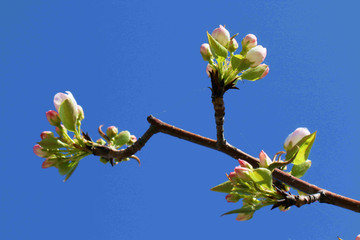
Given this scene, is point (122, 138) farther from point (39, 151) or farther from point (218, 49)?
point (218, 49)

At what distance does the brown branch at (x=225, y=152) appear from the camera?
0.95 meters

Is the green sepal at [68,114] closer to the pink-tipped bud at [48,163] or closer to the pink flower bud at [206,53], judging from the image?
the pink-tipped bud at [48,163]

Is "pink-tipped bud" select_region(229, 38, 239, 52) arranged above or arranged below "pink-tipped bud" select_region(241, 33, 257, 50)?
below

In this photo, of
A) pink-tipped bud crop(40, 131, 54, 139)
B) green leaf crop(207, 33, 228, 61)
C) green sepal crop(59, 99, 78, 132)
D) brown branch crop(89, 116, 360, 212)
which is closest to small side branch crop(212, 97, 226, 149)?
brown branch crop(89, 116, 360, 212)

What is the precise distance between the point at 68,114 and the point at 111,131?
0.90 feet

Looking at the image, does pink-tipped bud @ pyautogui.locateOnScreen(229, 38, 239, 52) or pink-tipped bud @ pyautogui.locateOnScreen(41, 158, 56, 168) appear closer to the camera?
pink-tipped bud @ pyautogui.locateOnScreen(229, 38, 239, 52)

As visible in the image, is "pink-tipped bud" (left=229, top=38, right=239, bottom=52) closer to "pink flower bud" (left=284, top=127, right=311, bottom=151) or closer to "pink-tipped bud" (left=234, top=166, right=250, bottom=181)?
"pink flower bud" (left=284, top=127, right=311, bottom=151)

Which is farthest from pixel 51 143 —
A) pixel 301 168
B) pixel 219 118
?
pixel 301 168

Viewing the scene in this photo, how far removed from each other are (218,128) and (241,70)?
0.61 feet

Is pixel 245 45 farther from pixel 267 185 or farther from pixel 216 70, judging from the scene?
pixel 267 185

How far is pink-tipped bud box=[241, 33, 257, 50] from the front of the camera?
126 centimetres

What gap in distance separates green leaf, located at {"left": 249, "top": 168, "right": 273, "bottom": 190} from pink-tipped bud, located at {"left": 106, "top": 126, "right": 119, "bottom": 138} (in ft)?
2.37

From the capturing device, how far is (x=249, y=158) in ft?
3.70

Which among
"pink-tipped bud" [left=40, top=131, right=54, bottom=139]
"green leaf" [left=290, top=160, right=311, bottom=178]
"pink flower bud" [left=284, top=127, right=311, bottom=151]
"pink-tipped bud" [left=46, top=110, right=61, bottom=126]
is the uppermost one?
"pink-tipped bud" [left=46, top=110, right=61, bottom=126]
